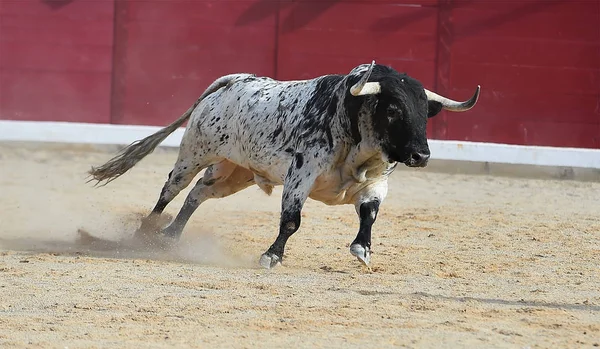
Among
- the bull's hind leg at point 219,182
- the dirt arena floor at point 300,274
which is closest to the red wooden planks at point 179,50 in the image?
the dirt arena floor at point 300,274

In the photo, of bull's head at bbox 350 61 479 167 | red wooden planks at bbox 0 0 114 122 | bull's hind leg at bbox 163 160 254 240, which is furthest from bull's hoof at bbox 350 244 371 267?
red wooden planks at bbox 0 0 114 122

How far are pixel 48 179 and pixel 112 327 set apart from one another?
4948 mm

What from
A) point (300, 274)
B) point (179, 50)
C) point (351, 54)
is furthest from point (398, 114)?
point (179, 50)

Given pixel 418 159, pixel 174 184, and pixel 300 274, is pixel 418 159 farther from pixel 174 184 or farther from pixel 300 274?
pixel 174 184

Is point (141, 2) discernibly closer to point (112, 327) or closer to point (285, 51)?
point (285, 51)

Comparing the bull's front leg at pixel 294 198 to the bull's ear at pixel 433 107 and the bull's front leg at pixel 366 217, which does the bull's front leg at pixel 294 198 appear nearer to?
the bull's front leg at pixel 366 217

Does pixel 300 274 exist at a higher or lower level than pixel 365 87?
lower

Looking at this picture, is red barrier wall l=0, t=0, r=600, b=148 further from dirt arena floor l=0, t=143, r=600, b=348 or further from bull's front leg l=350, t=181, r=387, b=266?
bull's front leg l=350, t=181, r=387, b=266

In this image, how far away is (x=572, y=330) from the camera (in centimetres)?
361

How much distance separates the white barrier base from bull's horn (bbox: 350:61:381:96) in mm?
5087

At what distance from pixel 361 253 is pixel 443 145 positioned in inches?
208

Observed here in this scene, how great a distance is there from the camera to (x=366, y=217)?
5023mm

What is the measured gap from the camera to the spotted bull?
4824 mm

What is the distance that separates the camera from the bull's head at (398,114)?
4719mm
